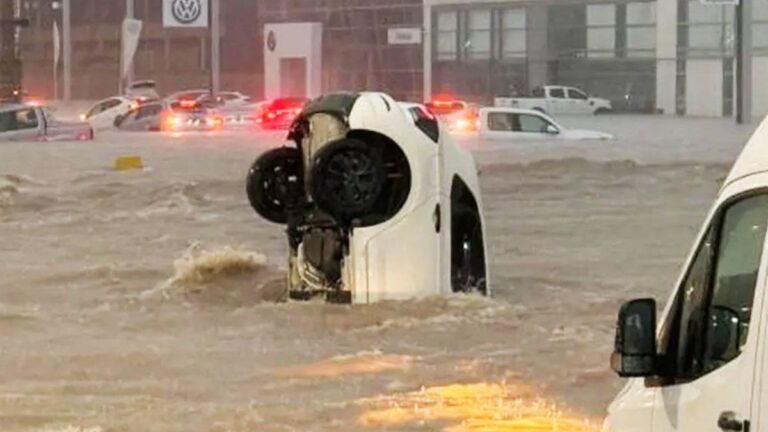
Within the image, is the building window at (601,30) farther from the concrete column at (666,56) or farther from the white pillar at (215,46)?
the white pillar at (215,46)

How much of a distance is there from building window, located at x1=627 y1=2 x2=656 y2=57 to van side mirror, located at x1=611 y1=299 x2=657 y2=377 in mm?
59394

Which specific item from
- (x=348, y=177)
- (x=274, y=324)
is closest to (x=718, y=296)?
(x=348, y=177)

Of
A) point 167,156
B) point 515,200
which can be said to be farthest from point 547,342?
point 167,156

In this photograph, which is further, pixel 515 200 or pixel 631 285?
pixel 515 200

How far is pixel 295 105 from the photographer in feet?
176

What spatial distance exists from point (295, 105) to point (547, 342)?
42282 mm

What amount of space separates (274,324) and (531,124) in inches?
1122

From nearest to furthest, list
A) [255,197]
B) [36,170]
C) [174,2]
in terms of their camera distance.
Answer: [255,197], [36,170], [174,2]

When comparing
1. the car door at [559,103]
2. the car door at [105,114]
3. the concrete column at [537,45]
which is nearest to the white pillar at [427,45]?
the concrete column at [537,45]

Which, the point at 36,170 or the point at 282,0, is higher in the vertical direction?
the point at 282,0

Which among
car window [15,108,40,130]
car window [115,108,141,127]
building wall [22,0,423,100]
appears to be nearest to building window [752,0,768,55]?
building wall [22,0,423,100]

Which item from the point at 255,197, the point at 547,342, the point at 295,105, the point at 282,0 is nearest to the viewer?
the point at 547,342

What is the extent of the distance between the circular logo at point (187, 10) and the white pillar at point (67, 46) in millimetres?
13336

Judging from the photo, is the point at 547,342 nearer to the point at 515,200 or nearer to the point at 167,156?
the point at 515,200
